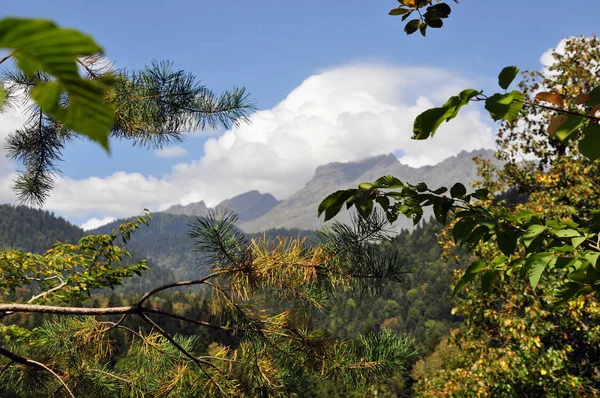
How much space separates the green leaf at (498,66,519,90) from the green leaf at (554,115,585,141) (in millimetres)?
265

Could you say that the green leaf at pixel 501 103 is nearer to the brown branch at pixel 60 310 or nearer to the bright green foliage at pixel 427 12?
the bright green foliage at pixel 427 12

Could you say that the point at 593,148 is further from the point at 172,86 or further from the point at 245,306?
the point at 172,86

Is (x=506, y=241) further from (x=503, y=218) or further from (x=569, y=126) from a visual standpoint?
(x=569, y=126)

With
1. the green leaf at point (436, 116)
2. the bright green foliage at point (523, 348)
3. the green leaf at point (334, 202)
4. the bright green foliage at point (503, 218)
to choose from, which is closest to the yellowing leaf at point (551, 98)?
the bright green foliage at point (503, 218)

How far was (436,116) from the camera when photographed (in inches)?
70.5

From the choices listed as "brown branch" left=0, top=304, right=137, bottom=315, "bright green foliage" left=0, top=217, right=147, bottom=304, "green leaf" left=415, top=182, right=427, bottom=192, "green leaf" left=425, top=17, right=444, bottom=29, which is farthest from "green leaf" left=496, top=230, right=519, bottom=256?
"bright green foliage" left=0, top=217, right=147, bottom=304

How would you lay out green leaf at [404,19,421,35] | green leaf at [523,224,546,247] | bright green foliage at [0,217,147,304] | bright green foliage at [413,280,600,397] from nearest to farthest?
green leaf at [523,224,546,247] → green leaf at [404,19,421,35] → bright green foliage at [0,217,147,304] → bright green foliage at [413,280,600,397]

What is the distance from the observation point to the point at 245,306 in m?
4.48

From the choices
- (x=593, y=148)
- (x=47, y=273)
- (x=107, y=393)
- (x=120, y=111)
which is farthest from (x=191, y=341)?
(x=593, y=148)

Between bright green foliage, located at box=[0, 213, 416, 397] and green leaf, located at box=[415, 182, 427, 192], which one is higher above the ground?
green leaf, located at box=[415, 182, 427, 192]

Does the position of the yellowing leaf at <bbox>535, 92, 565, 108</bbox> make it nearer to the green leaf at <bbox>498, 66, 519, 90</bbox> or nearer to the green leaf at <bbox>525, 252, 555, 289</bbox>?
the green leaf at <bbox>498, 66, 519, 90</bbox>

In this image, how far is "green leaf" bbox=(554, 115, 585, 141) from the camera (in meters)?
1.70

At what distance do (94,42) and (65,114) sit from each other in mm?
105

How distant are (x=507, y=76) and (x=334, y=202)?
90cm
